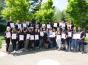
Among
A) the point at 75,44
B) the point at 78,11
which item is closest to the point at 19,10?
the point at 78,11

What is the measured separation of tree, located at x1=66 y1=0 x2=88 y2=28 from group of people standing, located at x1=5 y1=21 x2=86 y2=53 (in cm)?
769

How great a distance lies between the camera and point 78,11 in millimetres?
32250

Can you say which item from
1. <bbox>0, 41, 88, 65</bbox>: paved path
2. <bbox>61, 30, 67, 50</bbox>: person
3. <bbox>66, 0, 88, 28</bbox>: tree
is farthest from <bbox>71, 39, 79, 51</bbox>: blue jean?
<bbox>66, 0, 88, 28</bbox>: tree

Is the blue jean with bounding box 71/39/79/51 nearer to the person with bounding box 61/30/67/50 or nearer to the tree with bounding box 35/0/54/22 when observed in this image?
→ the person with bounding box 61/30/67/50

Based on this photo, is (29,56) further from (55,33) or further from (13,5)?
(13,5)

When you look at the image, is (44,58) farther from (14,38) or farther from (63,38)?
(14,38)

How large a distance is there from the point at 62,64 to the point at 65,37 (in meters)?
4.65

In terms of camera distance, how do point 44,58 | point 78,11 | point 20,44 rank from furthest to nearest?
point 78,11
point 20,44
point 44,58

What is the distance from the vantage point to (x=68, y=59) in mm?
19609

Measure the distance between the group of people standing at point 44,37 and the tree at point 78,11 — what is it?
303 inches

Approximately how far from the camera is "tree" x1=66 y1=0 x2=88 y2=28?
3166 cm

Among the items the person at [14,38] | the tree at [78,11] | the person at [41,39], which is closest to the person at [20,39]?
the person at [14,38]

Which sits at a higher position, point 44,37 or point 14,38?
point 14,38

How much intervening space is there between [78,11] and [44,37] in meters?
9.25
